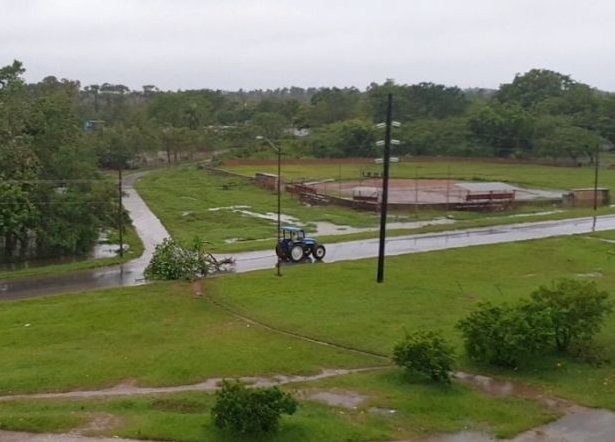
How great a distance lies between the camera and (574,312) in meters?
19.3

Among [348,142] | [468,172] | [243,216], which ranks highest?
[348,142]

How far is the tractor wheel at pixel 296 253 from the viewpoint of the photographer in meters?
33.5

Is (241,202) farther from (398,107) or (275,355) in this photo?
(398,107)

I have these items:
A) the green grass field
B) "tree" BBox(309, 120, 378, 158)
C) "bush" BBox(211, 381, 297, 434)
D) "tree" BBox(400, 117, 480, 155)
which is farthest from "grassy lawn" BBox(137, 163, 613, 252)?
"bush" BBox(211, 381, 297, 434)

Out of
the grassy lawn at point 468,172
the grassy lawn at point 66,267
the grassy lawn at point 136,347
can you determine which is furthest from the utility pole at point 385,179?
the grassy lawn at point 468,172

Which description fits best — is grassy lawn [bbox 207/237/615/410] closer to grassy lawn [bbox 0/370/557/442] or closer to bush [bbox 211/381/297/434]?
grassy lawn [bbox 0/370/557/442]

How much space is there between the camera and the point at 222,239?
42281 millimetres

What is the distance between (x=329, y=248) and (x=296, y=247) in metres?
4.46

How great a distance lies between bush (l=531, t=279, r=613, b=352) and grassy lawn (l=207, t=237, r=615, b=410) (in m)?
0.65

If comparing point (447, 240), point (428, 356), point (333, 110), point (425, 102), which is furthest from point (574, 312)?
point (333, 110)

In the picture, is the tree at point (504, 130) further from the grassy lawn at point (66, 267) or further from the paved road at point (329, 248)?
the grassy lawn at point (66, 267)

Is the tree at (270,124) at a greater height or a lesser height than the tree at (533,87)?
lesser

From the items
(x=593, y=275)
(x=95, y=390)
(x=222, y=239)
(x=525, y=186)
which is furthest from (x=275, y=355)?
(x=525, y=186)

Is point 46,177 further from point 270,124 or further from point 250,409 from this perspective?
point 270,124
